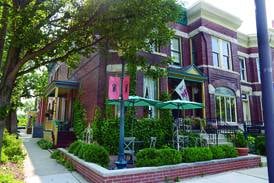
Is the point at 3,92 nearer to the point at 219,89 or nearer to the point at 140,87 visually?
the point at 140,87

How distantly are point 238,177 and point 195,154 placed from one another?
1.62 metres

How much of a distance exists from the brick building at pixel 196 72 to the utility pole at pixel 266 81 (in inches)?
467

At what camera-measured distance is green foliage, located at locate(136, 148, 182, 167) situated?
8677 millimetres

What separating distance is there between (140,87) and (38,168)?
7.24m

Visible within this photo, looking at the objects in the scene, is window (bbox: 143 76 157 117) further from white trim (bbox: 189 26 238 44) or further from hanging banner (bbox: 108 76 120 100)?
hanging banner (bbox: 108 76 120 100)

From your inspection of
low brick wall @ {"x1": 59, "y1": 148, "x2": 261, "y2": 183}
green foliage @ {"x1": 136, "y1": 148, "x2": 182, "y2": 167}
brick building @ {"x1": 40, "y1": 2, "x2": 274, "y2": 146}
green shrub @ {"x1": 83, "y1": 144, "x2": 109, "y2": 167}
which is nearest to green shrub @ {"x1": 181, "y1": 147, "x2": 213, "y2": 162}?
low brick wall @ {"x1": 59, "y1": 148, "x2": 261, "y2": 183}

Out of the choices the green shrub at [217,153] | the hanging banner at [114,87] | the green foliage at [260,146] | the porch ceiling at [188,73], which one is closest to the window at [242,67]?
the porch ceiling at [188,73]

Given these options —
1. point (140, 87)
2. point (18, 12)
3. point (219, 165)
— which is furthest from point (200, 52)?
point (18, 12)

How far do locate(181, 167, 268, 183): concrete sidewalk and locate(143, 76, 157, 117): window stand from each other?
6.35m

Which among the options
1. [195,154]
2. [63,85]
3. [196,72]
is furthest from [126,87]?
[63,85]

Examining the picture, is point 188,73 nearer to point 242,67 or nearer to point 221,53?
point 221,53

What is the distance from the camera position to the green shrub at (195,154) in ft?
31.0

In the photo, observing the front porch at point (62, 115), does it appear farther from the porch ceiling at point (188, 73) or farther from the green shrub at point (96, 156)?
the green shrub at point (96, 156)

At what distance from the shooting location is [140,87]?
15242 mm
